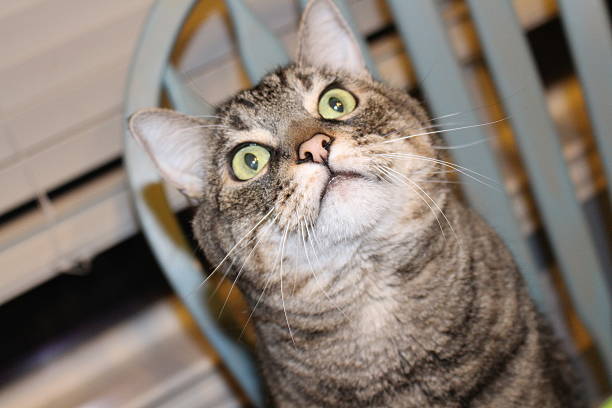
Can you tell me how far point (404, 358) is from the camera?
70 cm

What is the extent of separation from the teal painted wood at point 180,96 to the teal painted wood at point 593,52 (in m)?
0.52

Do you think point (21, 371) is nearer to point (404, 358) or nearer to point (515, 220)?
point (404, 358)

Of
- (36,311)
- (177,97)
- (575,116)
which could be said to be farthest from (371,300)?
(575,116)

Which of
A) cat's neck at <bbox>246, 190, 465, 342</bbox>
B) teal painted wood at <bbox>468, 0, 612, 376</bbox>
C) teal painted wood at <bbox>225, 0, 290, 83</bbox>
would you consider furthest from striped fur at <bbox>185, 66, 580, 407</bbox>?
teal painted wood at <bbox>468, 0, 612, 376</bbox>

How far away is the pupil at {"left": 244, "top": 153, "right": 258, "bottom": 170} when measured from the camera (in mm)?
730

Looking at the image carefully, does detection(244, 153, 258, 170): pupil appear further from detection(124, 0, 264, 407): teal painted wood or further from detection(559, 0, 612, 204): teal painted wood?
detection(559, 0, 612, 204): teal painted wood

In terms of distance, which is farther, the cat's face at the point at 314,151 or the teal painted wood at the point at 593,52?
the teal painted wood at the point at 593,52

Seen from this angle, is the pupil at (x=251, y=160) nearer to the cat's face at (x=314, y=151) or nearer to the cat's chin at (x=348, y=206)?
the cat's face at (x=314, y=151)

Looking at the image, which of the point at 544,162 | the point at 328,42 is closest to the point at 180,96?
the point at 328,42

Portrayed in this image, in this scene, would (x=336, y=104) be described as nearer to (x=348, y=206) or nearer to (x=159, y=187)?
(x=348, y=206)

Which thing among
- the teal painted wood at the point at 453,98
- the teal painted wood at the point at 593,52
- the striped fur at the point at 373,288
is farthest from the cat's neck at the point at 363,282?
the teal painted wood at the point at 593,52

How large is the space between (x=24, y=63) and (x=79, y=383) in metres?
0.51

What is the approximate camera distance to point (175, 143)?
759 mm

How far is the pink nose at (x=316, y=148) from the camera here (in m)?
0.65
